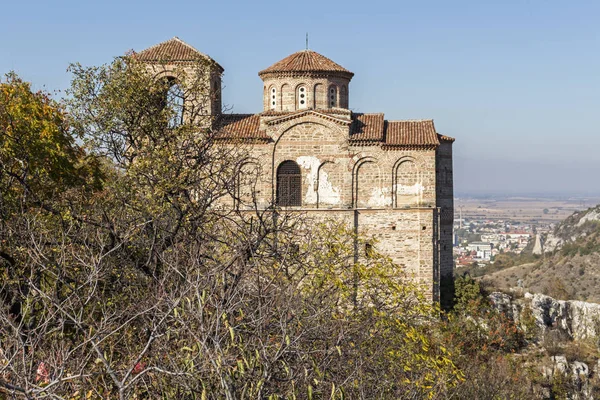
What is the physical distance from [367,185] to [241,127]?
15.6 feet

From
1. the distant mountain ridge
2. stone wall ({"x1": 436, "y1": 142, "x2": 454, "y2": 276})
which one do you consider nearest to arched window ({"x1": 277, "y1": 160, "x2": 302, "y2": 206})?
stone wall ({"x1": 436, "y1": 142, "x2": 454, "y2": 276})

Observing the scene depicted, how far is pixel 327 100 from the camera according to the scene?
87.5 feet

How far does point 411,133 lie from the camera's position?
26.0 m

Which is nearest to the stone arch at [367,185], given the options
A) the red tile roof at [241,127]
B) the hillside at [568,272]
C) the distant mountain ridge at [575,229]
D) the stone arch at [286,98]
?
the stone arch at [286,98]

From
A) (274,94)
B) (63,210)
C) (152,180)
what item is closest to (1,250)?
(63,210)

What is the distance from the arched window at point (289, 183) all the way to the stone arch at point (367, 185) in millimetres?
1854

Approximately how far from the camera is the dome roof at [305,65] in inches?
1041

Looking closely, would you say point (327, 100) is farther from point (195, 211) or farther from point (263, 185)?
point (195, 211)

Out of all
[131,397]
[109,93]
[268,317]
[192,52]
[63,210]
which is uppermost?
[192,52]

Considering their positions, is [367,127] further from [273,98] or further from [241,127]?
[241,127]

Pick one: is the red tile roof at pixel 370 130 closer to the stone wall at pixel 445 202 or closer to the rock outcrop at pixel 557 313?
the stone wall at pixel 445 202

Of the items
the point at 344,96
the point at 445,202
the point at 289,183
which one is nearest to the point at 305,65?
the point at 344,96

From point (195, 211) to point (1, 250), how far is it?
371cm

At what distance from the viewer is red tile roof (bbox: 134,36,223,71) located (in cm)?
2552
